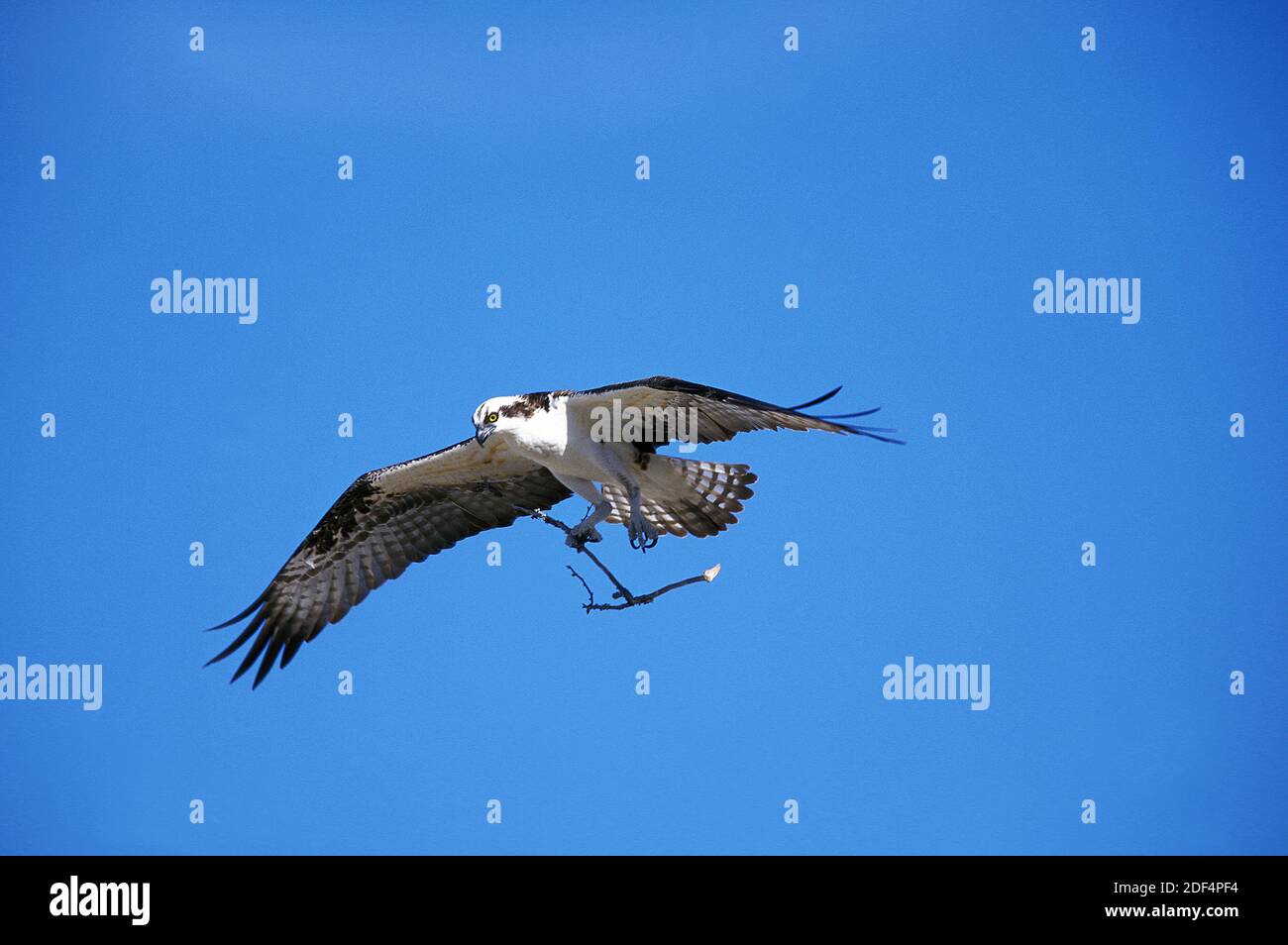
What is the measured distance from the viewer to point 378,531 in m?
13.1

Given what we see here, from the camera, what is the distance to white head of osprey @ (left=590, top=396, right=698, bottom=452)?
36.0 feet

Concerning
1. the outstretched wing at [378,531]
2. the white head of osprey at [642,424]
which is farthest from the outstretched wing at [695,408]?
the outstretched wing at [378,531]

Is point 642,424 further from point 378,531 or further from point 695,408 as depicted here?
point 378,531

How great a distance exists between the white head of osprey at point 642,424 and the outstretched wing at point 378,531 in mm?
1405

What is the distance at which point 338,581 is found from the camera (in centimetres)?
1294

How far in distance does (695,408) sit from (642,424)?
63 centimetres

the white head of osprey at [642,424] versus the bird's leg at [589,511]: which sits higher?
the white head of osprey at [642,424]

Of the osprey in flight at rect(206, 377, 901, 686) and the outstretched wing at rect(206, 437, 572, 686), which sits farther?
the outstretched wing at rect(206, 437, 572, 686)

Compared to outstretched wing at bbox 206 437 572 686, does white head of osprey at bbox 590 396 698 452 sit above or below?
above

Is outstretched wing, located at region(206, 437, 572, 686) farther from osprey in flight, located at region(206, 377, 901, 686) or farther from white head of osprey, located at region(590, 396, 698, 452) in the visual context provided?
white head of osprey, located at region(590, 396, 698, 452)

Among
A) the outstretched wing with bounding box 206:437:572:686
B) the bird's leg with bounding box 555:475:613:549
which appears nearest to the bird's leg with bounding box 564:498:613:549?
the bird's leg with bounding box 555:475:613:549

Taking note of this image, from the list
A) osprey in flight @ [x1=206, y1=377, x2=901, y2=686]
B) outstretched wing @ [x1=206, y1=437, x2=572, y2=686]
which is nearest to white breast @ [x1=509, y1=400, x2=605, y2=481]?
osprey in flight @ [x1=206, y1=377, x2=901, y2=686]

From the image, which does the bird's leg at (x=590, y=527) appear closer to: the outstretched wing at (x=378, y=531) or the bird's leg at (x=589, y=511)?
the bird's leg at (x=589, y=511)

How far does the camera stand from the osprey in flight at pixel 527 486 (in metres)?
10.9
